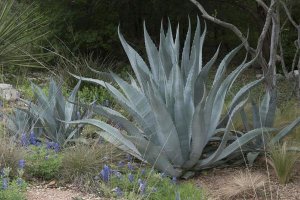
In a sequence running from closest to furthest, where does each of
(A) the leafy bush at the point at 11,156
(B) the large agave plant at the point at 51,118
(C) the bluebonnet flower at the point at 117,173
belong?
(C) the bluebonnet flower at the point at 117,173 → (A) the leafy bush at the point at 11,156 → (B) the large agave plant at the point at 51,118

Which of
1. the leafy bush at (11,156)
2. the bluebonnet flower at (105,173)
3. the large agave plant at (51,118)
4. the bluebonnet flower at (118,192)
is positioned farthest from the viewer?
the large agave plant at (51,118)

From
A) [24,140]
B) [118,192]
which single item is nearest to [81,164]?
[24,140]

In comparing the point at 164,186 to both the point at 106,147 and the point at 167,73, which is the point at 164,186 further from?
the point at 167,73

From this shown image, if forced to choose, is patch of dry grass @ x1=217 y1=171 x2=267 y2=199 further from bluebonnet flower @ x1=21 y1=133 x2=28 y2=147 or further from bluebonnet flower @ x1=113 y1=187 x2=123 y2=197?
bluebonnet flower @ x1=21 y1=133 x2=28 y2=147

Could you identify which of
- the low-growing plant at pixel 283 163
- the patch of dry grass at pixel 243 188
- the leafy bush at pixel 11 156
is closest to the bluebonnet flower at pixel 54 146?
the leafy bush at pixel 11 156

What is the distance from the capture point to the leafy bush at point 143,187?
11.6 feet

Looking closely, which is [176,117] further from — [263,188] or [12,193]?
[12,193]

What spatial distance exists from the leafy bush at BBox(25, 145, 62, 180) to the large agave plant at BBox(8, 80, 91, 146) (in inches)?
23.5

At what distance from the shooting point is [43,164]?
3959 millimetres

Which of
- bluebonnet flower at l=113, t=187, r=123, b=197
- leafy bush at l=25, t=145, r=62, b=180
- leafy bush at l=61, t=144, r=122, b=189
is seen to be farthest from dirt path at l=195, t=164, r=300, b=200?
leafy bush at l=25, t=145, r=62, b=180

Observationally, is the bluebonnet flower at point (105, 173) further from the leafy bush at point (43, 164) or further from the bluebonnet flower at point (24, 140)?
the bluebonnet flower at point (24, 140)

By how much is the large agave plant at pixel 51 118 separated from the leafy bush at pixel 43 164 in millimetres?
597

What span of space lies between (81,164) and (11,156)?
19.7 inches

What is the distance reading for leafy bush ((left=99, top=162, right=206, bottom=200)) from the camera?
3.54 metres
